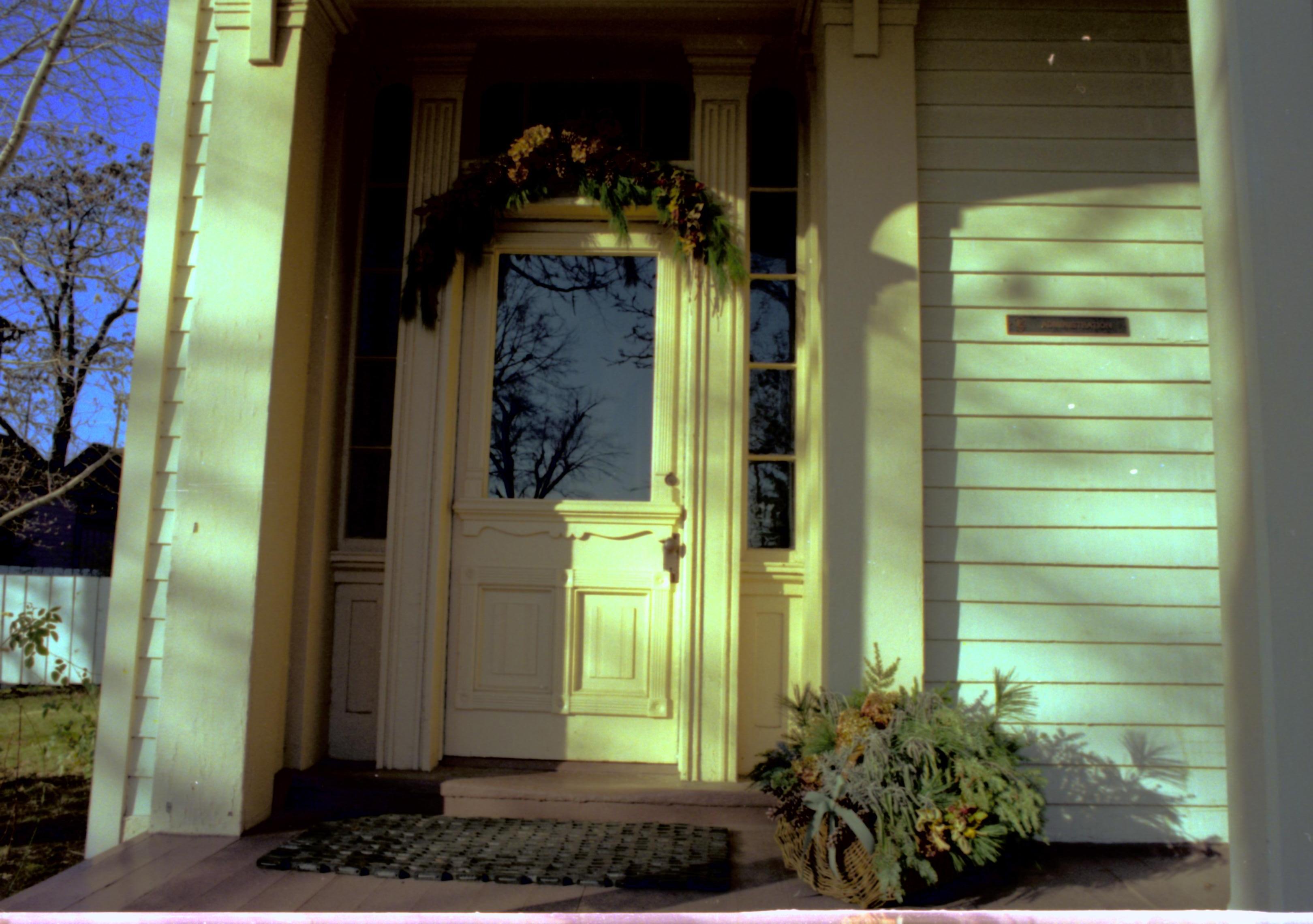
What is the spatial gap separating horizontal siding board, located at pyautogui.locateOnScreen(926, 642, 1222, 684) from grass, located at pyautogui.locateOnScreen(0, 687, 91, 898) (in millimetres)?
3117

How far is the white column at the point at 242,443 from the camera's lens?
2840mm

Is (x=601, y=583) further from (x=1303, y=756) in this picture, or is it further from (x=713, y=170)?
(x=1303, y=756)

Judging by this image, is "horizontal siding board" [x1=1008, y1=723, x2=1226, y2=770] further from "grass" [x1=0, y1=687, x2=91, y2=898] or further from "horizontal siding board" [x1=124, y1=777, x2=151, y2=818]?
"grass" [x1=0, y1=687, x2=91, y2=898]

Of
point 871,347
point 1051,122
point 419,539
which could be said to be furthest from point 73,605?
point 1051,122

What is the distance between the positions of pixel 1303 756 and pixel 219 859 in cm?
261

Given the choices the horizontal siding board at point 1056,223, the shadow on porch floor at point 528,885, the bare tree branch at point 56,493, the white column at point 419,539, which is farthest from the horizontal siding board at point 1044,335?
A: the bare tree branch at point 56,493

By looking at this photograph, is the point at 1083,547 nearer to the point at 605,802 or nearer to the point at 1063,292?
the point at 1063,292

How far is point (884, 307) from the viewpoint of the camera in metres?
2.93

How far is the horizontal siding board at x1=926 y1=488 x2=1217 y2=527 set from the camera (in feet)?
9.51

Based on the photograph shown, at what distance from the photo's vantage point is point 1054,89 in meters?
3.06

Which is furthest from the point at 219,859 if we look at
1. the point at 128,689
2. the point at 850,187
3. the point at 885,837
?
the point at 850,187

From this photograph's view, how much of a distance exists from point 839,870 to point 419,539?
5.94 ft

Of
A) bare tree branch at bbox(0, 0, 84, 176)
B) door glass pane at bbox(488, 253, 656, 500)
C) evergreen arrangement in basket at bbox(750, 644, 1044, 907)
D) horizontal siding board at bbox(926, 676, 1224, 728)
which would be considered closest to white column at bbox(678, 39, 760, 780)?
door glass pane at bbox(488, 253, 656, 500)

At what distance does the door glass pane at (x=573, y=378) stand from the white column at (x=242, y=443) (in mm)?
733
